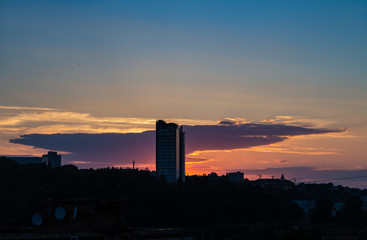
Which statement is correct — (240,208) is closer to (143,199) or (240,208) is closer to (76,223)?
(143,199)

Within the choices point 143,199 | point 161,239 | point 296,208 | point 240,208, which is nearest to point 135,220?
point 143,199

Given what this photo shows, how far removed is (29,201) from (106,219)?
68325 mm

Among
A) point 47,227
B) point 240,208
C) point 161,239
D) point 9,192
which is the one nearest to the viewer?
point 47,227

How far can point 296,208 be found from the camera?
170 metres

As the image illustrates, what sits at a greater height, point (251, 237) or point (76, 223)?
point (76, 223)

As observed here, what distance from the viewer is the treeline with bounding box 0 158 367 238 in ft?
399

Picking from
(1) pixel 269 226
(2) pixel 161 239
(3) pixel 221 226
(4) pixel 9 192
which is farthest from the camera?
(3) pixel 221 226

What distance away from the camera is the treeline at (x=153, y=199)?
4785 inches

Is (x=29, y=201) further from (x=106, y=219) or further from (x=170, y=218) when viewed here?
(x=106, y=219)

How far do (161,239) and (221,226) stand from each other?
305 feet

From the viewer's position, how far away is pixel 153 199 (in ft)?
456

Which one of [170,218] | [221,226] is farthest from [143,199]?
[221,226]

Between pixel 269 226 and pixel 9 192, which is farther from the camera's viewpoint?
pixel 269 226

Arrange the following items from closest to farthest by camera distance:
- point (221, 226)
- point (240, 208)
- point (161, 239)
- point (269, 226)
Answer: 1. point (161, 239)
2. point (269, 226)
3. point (221, 226)
4. point (240, 208)
